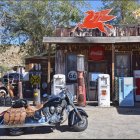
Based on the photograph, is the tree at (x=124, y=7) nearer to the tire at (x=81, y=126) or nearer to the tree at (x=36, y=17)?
the tree at (x=36, y=17)

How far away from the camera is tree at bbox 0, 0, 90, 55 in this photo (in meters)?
30.3

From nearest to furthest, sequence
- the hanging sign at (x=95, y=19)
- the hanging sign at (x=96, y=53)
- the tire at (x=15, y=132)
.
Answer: the tire at (x=15, y=132) → the hanging sign at (x=95, y=19) → the hanging sign at (x=96, y=53)

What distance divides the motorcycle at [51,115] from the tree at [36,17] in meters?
20.5

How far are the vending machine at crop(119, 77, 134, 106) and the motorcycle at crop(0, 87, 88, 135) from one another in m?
5.80

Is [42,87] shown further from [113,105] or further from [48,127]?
[48,127]

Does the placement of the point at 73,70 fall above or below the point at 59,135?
above

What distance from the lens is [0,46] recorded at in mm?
30969

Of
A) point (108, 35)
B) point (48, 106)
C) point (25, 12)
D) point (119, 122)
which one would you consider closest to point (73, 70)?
point (108, 35)

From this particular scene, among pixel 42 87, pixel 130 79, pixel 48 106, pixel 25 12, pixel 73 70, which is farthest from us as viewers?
pixel 25 12

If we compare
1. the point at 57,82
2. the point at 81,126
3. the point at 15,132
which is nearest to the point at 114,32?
the point at 57,82

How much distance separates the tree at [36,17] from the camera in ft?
99.4

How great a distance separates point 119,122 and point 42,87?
32.1 feet

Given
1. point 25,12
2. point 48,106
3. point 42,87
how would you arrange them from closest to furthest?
1. point 48,106
2. point 42,87
3. point 25,12

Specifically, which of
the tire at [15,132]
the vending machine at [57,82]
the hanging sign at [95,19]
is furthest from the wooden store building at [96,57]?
the tire at [15,132]
